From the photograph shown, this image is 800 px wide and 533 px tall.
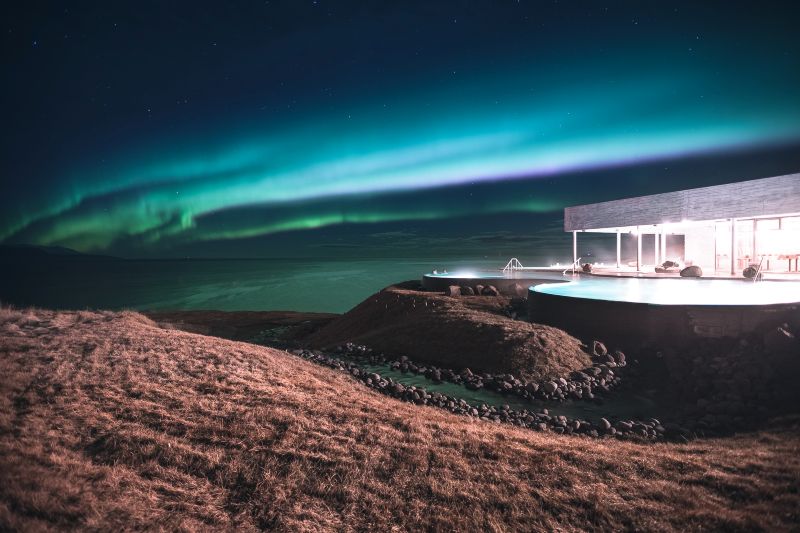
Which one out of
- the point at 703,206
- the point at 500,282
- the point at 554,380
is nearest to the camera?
the point at 554,380

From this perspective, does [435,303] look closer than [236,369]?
No

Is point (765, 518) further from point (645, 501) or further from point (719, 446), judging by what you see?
point (719, 446)

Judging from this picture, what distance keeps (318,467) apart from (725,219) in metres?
18.5

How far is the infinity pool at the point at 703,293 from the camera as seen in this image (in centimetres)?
940

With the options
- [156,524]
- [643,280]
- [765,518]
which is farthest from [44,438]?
[643,280]

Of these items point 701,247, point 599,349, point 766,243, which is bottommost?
point 599,349

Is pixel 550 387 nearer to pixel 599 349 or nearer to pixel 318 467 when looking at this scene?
pixel 599 349

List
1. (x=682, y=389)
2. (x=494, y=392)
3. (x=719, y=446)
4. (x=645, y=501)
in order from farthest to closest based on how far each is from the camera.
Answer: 1. (x=494, y=392)
2. (x=682, y=389)
3. (x=719, y=446)
4. (x=645, y=501)

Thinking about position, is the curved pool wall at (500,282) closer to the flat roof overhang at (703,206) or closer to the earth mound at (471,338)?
the earth mound at (471,338)

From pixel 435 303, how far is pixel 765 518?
1245 centimetres

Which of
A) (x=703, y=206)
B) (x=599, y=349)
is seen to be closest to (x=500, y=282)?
(x=703, y=206)

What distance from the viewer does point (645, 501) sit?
11.8 ft

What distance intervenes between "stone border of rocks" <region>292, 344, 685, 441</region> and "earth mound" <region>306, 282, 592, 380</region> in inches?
80.8

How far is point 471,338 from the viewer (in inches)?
429
